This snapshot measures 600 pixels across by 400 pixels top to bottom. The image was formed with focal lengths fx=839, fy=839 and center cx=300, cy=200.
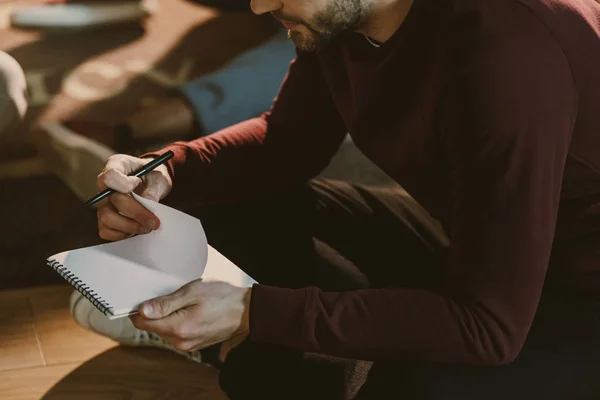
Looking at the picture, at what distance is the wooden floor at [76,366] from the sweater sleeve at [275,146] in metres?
0.31

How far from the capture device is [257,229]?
1232 millimetres

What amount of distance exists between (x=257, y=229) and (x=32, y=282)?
55cm

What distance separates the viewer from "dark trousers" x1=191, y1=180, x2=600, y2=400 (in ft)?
3.05

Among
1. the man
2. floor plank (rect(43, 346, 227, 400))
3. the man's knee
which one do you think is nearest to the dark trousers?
the man

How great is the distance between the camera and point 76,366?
1366mm

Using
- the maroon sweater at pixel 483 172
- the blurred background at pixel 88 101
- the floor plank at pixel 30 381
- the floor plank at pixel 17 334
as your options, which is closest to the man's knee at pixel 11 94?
the blurred background at pixel 88 101

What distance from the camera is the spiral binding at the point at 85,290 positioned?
0.87 meters

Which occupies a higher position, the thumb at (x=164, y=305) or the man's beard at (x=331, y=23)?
the man's beard at (x=331, y=23)

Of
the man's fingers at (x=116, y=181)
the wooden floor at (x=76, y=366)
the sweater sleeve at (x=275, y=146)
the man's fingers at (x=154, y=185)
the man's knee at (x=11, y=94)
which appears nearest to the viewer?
the man's fingers at (x=116, y=181)

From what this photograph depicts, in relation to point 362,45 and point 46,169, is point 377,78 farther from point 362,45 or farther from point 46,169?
point 46,169

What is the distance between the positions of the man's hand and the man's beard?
1.01ft

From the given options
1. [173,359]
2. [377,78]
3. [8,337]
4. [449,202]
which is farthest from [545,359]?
[8,337]

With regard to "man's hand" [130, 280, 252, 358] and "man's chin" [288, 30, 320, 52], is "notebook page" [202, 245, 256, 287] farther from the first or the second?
"man's chin" [288, 30, 320, 52]

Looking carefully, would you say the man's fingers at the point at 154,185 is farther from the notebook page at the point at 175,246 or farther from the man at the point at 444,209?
the notebook page at the point at 175,246
